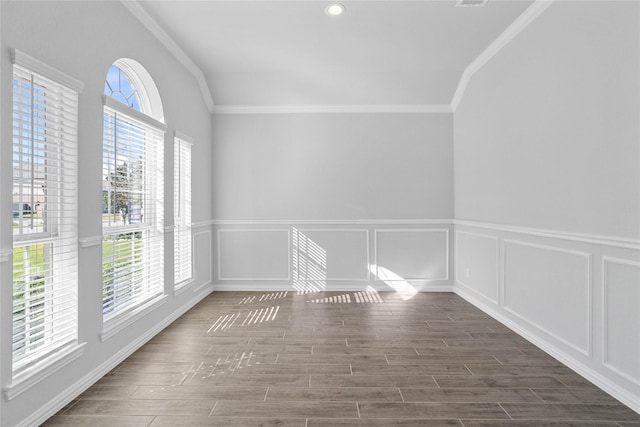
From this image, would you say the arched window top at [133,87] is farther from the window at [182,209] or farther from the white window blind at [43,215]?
the white window blind at [43,215]

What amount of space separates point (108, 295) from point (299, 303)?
2179 millimetres

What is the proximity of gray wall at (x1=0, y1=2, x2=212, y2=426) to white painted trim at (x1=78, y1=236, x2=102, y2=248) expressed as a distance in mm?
30

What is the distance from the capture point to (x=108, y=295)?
2.67 m

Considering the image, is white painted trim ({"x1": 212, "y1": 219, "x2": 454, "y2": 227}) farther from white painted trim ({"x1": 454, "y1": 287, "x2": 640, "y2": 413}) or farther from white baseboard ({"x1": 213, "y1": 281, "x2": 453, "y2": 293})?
white painted trim ({"x1": 454, "y1": 287, "x2": 640, "y2": 413})

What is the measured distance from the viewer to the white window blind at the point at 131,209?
8.82 feet

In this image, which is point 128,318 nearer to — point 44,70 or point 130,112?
point 130,112

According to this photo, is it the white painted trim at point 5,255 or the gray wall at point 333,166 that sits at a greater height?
the gray wall at point 333,166

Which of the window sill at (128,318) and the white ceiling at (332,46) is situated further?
the white ceiling at (332,46)

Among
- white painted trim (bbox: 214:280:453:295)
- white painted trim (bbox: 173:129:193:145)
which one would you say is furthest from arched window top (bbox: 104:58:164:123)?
white painted trim (bbox: 214:280:453:295)

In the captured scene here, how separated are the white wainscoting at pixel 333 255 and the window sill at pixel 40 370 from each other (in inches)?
107

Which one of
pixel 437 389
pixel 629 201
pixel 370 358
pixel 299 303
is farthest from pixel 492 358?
pixel 299 303

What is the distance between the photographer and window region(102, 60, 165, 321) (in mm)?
2693

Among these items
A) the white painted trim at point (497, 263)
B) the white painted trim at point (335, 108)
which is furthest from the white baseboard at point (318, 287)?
the white painted trim at point (335, 108)

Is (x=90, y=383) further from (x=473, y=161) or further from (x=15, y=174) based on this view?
(x=473, y=161)
